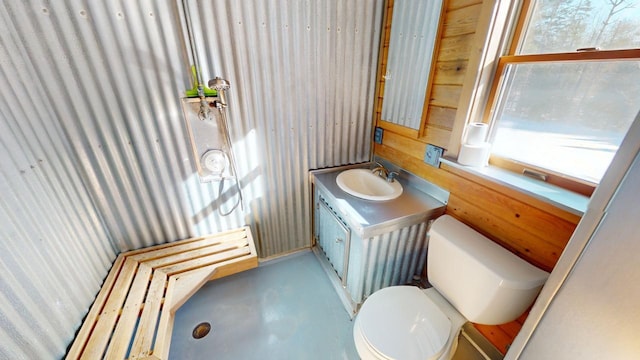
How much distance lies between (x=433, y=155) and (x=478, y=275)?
0.72m

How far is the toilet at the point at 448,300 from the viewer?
99cm

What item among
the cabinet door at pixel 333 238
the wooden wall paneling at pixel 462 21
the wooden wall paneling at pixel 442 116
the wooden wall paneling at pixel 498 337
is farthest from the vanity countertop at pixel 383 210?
the wooden wall paneling at pixel 462 21

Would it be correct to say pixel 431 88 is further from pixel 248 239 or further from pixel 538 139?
pixel 248 239

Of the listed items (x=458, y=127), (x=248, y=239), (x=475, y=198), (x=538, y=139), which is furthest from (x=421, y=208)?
(x=248, y=239)

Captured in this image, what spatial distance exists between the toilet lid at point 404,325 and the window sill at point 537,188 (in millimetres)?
711

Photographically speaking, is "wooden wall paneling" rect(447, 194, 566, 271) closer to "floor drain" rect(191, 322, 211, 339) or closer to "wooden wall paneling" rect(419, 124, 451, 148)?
"wooden wall paneling" rect(419, 124, 451, 148)

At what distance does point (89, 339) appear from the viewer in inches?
43.9

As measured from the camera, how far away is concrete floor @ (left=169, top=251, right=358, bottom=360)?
1.45 meters

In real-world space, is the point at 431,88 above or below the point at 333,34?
below

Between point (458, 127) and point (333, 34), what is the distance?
1.01 metres

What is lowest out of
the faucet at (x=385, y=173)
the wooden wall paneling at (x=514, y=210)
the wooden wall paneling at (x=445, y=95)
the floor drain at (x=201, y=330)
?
the floor drain at (x=201, y=330)

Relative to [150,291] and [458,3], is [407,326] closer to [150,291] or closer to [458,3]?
[150,291]

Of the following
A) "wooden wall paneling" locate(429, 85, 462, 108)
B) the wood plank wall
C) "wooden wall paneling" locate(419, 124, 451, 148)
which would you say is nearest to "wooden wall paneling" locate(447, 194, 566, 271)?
the wood plank wall

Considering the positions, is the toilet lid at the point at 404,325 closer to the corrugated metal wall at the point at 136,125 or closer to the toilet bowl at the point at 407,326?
the toilet bowl at the point at 407,326
